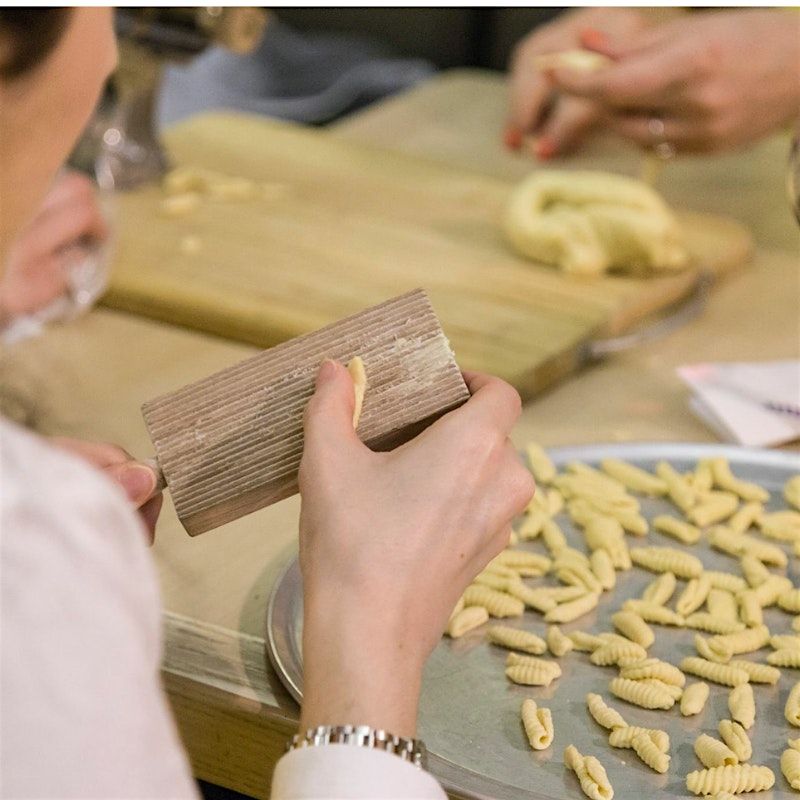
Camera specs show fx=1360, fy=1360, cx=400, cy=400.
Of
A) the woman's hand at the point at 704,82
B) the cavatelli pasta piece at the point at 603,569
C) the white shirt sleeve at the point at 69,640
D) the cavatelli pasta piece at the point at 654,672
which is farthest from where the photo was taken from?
the woman's hand at the point at 704,82

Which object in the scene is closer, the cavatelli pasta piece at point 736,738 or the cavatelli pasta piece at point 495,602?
the cavatelli pasta piece at point 736,738

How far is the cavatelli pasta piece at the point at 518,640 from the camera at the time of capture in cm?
95

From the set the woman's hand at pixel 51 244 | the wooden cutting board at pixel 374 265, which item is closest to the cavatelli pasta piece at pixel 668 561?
the wooden cutting board at pixel 374 265

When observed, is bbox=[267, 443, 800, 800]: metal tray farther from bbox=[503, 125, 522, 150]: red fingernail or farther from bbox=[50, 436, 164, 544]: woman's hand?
bbox=[503, 125, 522, 150]: red fingernail

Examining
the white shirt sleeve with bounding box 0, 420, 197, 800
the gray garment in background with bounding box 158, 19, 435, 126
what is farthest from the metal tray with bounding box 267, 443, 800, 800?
the gray garment in background with bounding box 158, 19, 435, 126

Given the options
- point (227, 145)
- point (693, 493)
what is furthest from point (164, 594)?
point (227, 145)

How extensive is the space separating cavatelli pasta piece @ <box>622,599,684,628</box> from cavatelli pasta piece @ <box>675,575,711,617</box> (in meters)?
0.01

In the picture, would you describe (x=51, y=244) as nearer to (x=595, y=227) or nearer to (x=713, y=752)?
(x=595, y=227)

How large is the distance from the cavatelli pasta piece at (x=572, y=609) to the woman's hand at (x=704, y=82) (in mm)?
1016

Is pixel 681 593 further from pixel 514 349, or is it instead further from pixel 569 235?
pixel 569 235

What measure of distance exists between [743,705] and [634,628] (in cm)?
10

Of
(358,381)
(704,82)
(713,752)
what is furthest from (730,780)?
(704,82)

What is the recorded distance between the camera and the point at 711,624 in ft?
3.23

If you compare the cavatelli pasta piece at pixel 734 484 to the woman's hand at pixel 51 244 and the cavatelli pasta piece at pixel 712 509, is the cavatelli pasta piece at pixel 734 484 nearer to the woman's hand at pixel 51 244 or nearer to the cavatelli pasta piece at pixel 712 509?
the cavatelli pasta piece at pixel 712 509
